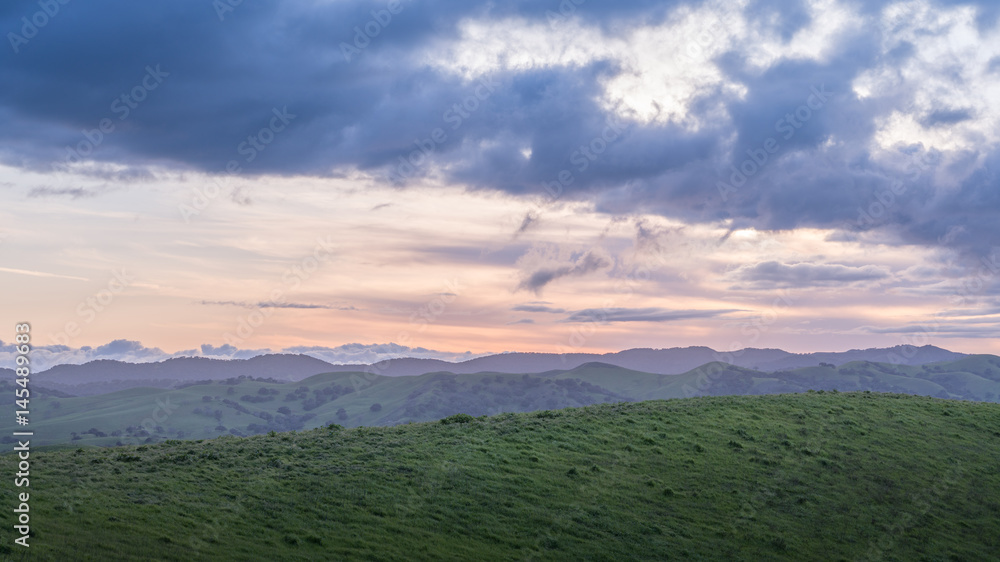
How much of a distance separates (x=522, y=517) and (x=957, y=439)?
44153 millimetres

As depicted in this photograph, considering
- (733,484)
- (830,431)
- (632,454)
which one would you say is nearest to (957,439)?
(830,431)

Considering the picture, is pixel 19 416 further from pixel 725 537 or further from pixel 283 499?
pixel 725 537

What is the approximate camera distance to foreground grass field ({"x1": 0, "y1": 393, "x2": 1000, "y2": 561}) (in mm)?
30047

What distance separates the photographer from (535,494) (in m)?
38.1

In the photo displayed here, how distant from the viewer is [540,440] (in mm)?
47812

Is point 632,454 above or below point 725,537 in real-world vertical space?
above

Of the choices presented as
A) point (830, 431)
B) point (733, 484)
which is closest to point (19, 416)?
point (733, 484)

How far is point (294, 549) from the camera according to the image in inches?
1139

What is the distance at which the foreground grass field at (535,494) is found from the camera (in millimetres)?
30047

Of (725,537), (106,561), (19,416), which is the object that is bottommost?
(725,537)

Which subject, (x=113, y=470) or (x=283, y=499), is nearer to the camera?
(x=283, y=499)

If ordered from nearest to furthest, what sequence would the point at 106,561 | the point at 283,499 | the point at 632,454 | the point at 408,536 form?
1. the point at 106,561
2. the point at 408,536
3. the point at 283,499
4. the point at 632,454

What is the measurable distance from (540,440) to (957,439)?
3806 centimetres

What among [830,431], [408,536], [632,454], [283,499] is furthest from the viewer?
[830,431]
